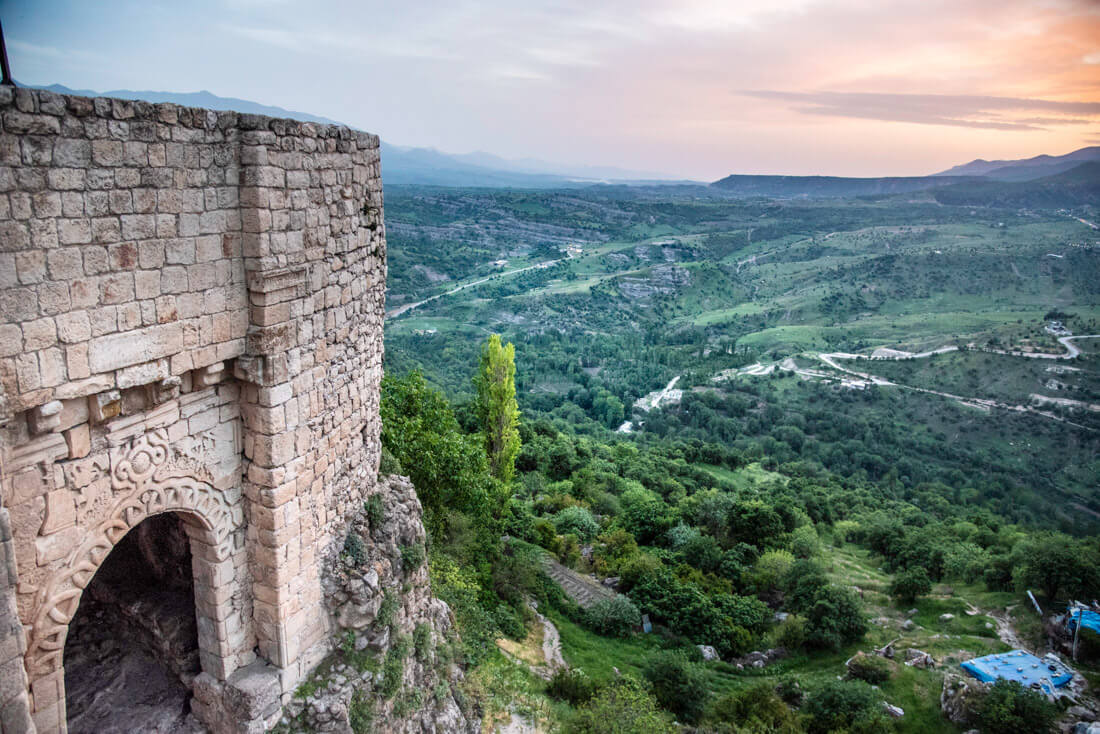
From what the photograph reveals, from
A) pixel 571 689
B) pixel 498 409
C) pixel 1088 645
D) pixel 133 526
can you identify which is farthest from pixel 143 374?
pixel 1088 645

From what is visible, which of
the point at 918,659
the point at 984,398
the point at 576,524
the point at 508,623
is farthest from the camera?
the point at 984,398

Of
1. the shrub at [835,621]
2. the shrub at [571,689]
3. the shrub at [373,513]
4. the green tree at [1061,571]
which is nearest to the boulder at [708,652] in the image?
the shrub at [835,621]

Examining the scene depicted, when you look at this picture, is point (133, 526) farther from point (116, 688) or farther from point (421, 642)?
point (421, 642)

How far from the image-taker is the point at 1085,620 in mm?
20781

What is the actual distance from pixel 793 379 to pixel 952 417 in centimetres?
1693

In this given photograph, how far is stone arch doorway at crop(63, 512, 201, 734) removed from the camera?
7145 millimetres

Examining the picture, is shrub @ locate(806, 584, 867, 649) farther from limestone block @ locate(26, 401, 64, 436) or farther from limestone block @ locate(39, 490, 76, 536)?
limestone block @ locate(26, 401, 64, 436)

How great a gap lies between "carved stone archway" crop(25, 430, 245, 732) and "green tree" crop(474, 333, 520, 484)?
15415mm

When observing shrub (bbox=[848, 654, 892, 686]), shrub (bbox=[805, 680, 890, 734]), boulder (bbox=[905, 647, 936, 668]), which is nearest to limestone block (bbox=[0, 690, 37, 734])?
shrub (bbox=[805, 680, 890, 734])

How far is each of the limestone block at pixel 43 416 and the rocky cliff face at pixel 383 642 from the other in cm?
378

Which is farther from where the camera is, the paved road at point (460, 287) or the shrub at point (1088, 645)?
the paved road at point (460, 287)

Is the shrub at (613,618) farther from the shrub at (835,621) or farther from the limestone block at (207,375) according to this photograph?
the limestone block at (207,375)

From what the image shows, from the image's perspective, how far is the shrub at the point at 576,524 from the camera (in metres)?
28.3

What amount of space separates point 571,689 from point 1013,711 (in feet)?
36.8
